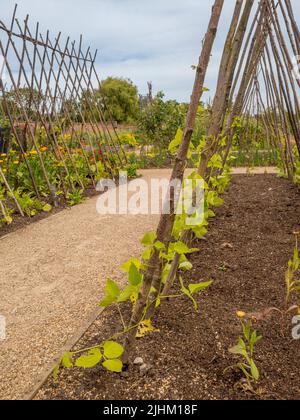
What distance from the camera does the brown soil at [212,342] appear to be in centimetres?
143

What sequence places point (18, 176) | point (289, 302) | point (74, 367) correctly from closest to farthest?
point (74, 367), point (289, 302), point (18, 176)

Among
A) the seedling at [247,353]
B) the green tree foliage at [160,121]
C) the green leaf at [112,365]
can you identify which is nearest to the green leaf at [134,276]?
the green leaf at [112,365]

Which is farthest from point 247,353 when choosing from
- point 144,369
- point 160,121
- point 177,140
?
point 160,121

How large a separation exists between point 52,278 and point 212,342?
1532 millimetres

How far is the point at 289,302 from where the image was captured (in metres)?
1.95

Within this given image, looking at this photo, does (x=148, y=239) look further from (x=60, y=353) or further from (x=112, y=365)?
(x=60, y=353)

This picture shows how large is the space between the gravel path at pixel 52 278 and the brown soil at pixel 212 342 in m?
0.22

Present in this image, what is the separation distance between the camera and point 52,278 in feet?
9.40

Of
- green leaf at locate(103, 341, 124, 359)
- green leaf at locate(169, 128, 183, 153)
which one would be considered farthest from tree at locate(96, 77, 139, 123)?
green leaf at locate(103, 341, 124, 359)

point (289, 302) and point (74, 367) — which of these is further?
point (289, 302)

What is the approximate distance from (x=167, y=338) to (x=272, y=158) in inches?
287

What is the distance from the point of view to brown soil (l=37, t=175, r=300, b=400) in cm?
143
